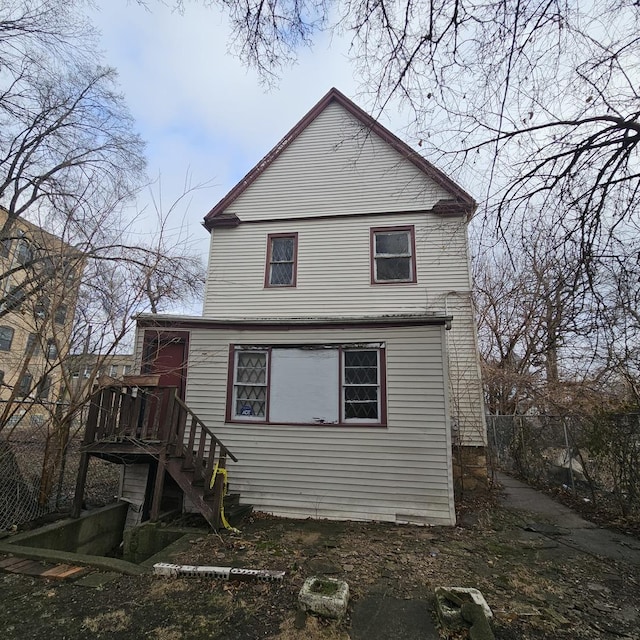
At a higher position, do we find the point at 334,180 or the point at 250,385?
the point at 334,180

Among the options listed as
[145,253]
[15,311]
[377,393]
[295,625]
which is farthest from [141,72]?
[295,625]

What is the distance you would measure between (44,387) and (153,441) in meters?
1.99

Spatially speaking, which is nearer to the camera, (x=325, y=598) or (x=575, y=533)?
(x=325, y=598)

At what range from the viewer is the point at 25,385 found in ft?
20.6

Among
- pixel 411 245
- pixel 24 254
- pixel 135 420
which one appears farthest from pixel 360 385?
pixel 24 254

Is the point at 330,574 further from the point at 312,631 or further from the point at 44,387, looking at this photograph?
the point at 44,387

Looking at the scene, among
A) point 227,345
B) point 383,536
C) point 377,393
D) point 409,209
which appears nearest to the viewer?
point 383,536

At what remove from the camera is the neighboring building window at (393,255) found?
31.7 feet

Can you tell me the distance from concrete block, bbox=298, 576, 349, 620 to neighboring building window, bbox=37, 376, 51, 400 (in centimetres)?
500

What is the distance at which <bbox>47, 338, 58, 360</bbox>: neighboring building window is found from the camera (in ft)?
19.8

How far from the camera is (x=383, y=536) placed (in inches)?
236

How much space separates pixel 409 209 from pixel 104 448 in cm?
869

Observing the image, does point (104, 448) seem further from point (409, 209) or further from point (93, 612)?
point (409, 209)

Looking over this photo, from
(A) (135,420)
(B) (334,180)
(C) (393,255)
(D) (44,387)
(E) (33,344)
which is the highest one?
(B) (334,180)
